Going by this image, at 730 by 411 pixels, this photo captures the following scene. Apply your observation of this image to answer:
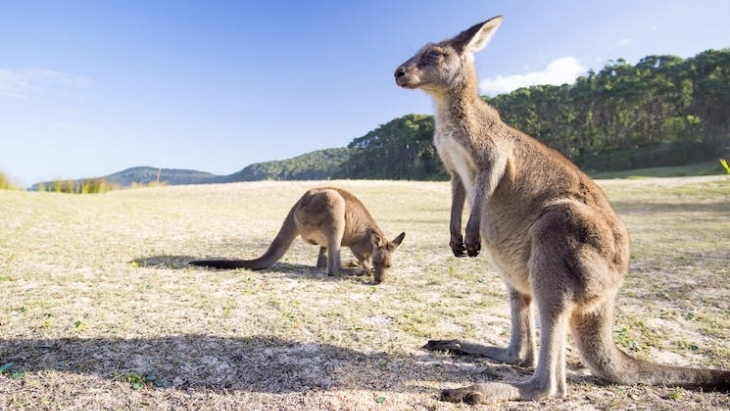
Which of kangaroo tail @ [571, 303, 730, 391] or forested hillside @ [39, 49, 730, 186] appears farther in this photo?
forested hillside @ [39, 49, 730, 186]

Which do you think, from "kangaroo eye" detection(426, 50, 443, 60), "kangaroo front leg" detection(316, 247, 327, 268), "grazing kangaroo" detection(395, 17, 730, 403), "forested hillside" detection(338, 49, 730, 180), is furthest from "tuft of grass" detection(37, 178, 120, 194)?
"forested hillside" detection(338, 49, 730, 180)

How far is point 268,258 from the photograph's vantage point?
5.88m

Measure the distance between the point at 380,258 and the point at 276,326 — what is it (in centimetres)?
214

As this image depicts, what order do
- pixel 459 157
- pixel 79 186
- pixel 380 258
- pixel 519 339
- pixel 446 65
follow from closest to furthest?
1. pixel 459 157
2. pixel 446 65
3. pixel 519 339
4. pixel 380 258
5. pixel 79 186

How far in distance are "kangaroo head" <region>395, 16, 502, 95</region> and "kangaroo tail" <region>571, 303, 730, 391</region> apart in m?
1.66

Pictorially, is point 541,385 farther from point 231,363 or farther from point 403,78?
point 403,78

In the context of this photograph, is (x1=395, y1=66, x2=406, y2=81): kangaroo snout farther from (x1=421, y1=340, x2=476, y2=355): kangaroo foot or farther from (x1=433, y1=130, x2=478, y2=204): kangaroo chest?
(x1=421, y1=340, x2=476, y2=355): kangaroo foot

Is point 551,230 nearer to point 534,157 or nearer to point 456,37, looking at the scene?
point 534,157

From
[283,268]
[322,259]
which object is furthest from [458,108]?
[283,268]

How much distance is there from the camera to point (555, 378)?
265 centimetres

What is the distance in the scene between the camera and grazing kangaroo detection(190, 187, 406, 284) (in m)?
5.74

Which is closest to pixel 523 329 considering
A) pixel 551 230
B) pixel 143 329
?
pixel 551 230

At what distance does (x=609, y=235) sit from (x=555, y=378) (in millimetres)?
861

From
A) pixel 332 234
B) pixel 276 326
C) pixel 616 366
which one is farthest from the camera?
pixel 332 234
